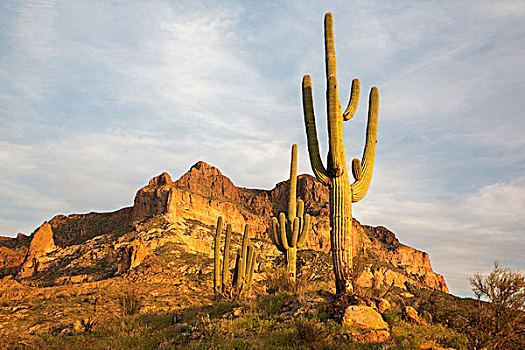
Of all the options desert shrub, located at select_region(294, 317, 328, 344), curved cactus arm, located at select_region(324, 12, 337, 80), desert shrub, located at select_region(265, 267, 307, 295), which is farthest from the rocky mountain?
desert shrub, located at select_region(294, 317, 328, 344)

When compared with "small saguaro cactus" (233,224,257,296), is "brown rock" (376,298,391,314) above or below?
below

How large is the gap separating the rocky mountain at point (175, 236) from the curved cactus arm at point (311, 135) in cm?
2199

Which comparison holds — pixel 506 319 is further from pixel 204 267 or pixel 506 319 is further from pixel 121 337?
pixel 204 267

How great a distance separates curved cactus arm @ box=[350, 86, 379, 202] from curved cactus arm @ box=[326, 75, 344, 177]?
1.07 metres

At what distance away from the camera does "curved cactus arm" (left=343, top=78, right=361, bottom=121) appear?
51.6 feet

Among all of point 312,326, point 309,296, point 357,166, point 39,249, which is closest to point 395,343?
point 312,326

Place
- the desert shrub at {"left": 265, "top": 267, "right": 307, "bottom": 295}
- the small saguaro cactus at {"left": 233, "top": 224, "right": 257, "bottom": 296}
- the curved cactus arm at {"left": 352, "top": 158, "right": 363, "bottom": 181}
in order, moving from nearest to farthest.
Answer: the curved cactus arm at {"left": 352, "top": 158, "right": 363, "bottom": 181}, the desert shrub at {"left": 265, "top": 267, "right": 307, "bottom": 295}, the small saguaro cactus at {"left": 233, "top": 224, "right": 257, "bottom": 296}

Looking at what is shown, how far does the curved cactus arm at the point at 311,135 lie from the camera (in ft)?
49.1

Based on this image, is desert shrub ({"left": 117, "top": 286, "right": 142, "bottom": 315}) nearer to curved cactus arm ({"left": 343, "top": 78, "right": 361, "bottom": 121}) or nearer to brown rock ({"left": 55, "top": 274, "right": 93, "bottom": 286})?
curved cactus arm ({"left": 343, "top": 78, "right": 361, "bottom": 121})

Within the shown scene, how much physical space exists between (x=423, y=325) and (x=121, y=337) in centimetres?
1002

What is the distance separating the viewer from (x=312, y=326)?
1051cm

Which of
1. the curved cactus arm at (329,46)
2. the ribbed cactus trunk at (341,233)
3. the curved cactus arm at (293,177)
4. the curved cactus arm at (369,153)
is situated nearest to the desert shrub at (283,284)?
the curved cactus arm at (293,177)

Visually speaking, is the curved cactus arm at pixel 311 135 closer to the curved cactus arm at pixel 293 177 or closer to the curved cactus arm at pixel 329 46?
the curved cactus arm at pixel 329 46

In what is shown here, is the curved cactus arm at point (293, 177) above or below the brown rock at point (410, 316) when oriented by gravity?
above
